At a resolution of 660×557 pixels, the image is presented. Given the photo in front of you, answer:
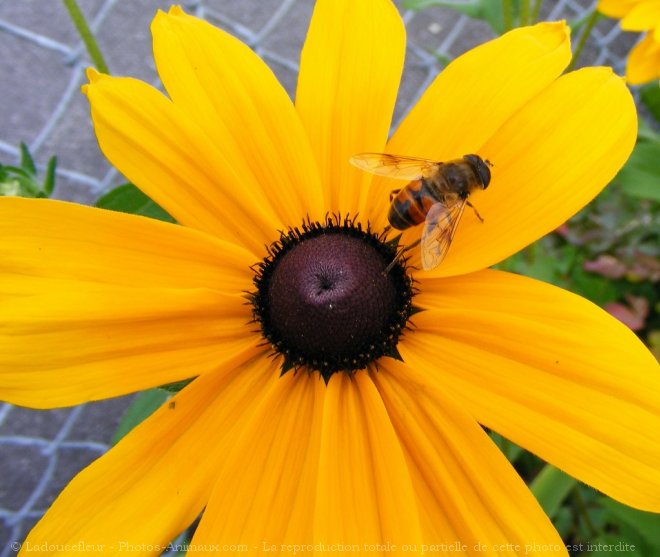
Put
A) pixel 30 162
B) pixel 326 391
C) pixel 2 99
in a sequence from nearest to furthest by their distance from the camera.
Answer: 1. pixel 326 391
2. pixel 30 162
3. pixel 2 99

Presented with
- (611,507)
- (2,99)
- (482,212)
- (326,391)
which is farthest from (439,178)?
(2,99)

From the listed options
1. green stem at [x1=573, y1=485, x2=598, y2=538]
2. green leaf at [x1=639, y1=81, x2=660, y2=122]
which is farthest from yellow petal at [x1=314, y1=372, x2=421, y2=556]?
green leaf at [x1=639, y1=81, x2=660, y2=122]

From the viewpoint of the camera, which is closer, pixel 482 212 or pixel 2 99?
pixel 482 212

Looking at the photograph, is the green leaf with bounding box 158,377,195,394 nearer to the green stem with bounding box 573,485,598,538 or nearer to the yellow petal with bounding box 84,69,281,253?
the yellow petal with bounding box 84,69,281,253

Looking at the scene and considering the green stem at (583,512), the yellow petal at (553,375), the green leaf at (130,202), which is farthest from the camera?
the green stem at (583,512)

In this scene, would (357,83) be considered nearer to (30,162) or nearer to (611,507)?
(30,162)

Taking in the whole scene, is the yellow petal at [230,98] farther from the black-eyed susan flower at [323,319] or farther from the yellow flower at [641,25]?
the yellow flower at [641,25]

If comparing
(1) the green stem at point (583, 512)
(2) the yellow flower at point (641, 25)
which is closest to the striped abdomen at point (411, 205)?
(2) the yellow flower at point (641, 25)
